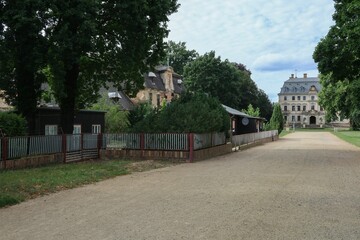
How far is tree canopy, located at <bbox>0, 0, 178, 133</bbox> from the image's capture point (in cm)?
1847

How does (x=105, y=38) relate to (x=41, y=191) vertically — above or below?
above

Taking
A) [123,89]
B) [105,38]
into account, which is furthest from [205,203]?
[123,89]

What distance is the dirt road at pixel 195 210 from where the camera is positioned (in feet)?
22.7

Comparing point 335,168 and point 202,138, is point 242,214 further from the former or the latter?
point 202,138

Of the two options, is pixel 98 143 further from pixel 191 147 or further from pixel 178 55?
pixel 178 55

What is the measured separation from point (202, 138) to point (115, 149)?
5.03m

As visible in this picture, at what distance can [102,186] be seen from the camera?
12547 mm

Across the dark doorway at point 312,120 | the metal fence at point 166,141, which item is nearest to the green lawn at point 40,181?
the metal fence at point 166,141

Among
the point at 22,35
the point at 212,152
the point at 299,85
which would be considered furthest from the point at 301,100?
the point at 22,35

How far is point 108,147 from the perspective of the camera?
23.7 m

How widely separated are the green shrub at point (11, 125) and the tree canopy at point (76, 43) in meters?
2.45

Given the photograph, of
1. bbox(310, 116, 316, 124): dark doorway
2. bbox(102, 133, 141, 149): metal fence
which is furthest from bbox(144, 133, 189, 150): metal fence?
bbox(310, 116, 316, 124): dark doorway

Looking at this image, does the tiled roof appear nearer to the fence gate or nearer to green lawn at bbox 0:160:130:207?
the fence gate

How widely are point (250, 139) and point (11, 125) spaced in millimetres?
24498
